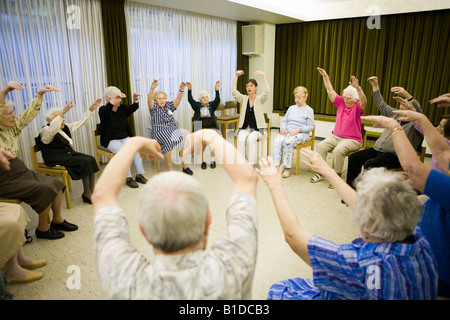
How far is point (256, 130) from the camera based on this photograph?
4883 mm

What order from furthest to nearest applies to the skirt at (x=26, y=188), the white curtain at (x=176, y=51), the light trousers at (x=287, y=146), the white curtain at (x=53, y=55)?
the white curtain at (x=176, y=51), the light trousers at (x=287, y=146), the white curtain at (x=53, y=55), the skirt at (x=26, y=188)

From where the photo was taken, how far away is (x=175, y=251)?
2.61 feet

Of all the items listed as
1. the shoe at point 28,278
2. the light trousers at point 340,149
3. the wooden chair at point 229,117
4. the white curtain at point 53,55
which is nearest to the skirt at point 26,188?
the shoe at point 28,278

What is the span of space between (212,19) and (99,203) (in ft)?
20.0

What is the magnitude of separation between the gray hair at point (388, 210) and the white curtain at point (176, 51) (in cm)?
467

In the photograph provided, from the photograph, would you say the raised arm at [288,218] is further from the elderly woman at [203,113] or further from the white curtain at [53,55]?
the white curtain at [53,55]

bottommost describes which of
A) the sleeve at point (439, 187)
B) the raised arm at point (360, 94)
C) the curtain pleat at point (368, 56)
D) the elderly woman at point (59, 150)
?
the elderly woman at point (59, 150)

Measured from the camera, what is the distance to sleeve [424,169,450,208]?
4.49ft

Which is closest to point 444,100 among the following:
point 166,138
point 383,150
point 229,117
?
point 383,150

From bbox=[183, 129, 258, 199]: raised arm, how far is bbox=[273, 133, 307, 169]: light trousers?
10.8 ft

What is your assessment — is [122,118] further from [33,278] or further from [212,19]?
[212,19]

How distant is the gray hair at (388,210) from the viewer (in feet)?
3.43

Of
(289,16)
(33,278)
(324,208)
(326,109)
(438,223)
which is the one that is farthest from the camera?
(326,109)
